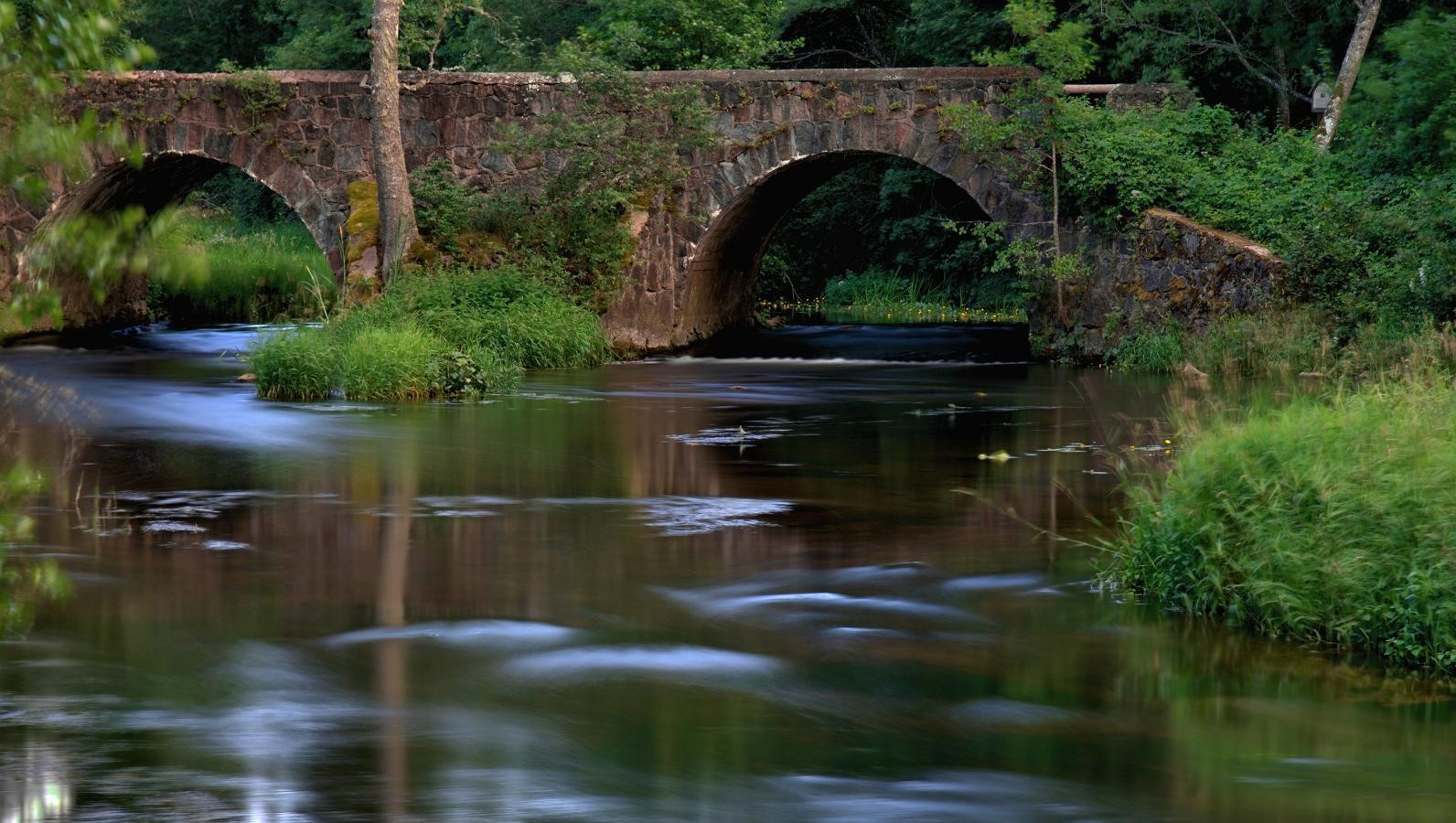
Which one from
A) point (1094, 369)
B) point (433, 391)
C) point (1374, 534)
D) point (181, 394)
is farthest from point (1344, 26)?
point (1374, 534)

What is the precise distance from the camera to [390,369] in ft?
56.4

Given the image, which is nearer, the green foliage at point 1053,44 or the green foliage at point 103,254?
the green foliage at point 103,254

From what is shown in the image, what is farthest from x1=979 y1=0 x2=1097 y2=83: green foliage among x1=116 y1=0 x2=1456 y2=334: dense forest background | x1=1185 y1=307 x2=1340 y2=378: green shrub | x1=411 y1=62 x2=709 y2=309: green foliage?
x1=411 y1=62 x2=709 y2=309: green foliage

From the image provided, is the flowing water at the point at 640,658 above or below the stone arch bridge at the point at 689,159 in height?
below

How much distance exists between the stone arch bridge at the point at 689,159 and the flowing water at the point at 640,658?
9.92 metres

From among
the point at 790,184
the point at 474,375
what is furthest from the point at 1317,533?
the point at 790,184

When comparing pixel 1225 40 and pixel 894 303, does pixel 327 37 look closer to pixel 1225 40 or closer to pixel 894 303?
pixel 894 303

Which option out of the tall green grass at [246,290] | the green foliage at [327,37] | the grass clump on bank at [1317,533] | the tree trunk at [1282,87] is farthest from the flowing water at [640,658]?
the green foliage at [327,37]

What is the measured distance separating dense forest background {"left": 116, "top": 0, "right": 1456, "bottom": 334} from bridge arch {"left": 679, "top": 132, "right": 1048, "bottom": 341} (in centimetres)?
62

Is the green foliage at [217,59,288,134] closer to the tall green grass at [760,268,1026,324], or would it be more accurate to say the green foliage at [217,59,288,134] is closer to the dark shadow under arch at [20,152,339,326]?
the dark shadow under arch at [20,152,339,326]

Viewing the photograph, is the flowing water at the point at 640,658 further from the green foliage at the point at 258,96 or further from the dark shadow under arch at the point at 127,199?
the dark shadow under arch at the point at 127,199

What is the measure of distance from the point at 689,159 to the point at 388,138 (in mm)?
3782

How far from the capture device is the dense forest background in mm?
19309

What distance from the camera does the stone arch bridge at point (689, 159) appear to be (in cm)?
2242
